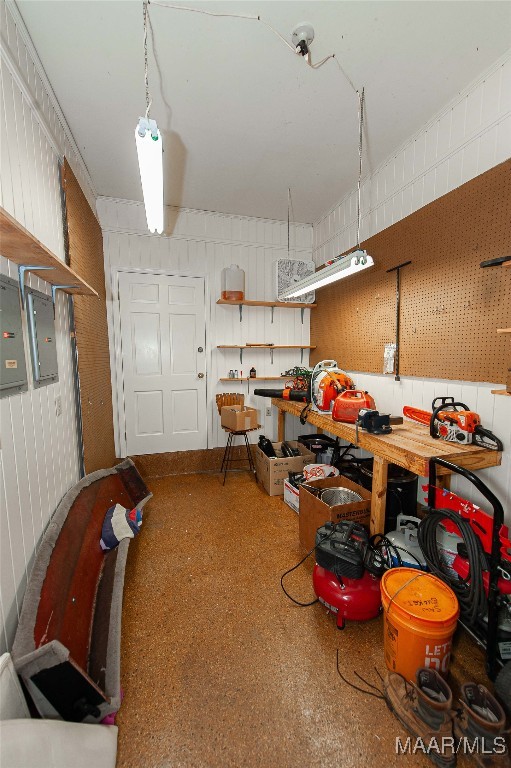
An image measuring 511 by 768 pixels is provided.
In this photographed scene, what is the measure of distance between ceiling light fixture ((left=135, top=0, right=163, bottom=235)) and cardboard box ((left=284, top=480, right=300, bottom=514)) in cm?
264

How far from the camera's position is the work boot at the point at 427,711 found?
1.19 metres

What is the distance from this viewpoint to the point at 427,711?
1.24m

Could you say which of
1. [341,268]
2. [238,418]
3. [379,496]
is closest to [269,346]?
[238,418]

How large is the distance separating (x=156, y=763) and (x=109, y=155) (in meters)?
4.01

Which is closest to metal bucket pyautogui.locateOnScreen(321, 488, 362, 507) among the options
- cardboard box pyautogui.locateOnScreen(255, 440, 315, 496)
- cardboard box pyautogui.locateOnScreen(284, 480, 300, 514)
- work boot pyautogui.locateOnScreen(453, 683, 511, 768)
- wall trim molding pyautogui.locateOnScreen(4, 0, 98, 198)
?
cardboard box pyautogui.locateOnScreen(284, 480, 300, 514)

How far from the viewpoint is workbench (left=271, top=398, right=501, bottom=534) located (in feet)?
5.79

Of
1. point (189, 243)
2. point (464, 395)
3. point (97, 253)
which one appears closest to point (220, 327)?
point (189, 243)

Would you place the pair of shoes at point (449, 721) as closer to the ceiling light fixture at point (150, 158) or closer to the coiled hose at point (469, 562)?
the coiled hose at point (469, 562)

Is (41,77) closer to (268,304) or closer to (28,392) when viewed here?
(28,392)

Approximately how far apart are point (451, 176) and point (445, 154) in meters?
0.19

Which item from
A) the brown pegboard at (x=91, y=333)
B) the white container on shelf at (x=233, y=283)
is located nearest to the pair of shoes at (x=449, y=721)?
the brown pegboard at (x=91, y=333)

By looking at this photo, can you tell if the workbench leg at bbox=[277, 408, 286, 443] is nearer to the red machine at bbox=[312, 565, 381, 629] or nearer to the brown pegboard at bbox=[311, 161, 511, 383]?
the brown pegboard at bbox=[311, 161, 511, 383]

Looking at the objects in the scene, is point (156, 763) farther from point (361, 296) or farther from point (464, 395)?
point (361, 296)

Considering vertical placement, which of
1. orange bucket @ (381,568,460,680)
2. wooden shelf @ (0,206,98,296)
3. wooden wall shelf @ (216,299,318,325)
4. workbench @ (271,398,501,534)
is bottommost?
orange bucket @ (381,568,460,680)
